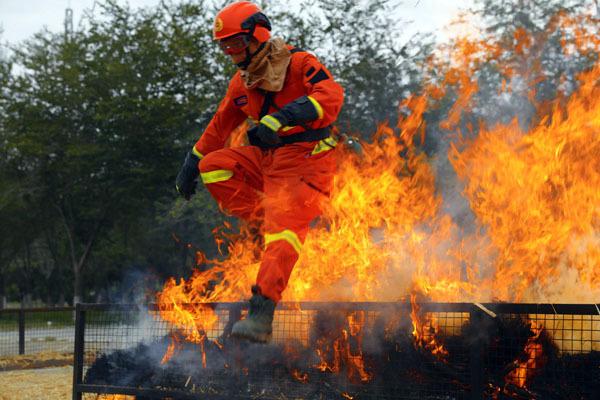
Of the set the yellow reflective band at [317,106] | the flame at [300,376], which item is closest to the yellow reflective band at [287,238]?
the yellow reflective band at [317,106]

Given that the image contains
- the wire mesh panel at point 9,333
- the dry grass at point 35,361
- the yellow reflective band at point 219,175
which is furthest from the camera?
the wire mesh panel at point 9,333

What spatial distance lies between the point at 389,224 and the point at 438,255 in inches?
19.0

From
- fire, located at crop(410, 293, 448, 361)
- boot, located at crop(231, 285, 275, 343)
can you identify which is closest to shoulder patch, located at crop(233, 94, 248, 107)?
boot, located at crop(231, 285, 275, 343)

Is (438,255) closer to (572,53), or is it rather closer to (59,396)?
(59,396)

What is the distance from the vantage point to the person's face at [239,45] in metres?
4.77

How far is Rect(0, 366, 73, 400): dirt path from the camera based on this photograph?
828 centimetres

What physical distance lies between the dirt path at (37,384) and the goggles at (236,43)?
190 inches

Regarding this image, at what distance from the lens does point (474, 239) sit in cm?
587

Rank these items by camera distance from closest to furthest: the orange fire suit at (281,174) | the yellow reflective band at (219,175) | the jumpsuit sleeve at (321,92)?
1. the orange fire suit at (281,174)
2. the jumpsuit sleeve at (321,92)
3. the yellow reflective band at (219,175)

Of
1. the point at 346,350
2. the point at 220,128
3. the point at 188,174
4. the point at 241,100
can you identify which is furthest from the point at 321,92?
the point at 346,350

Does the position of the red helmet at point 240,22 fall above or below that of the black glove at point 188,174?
above

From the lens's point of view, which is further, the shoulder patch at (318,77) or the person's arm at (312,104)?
the shoulder patch at (318,77)

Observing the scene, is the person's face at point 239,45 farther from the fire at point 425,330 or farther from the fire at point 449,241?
the fire at point 425,330

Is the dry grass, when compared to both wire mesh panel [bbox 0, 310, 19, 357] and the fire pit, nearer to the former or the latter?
wire mesh panel [bbox 0, 310, 19, 357]
